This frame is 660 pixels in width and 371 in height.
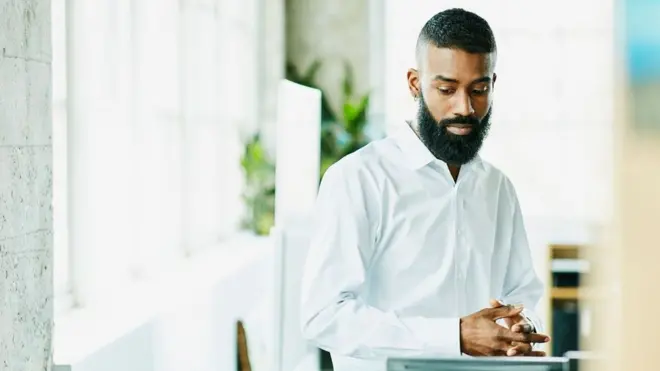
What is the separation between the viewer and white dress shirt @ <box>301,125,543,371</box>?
6.97 ft

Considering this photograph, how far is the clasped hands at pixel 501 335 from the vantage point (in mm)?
1893

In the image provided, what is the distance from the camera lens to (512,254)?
2.39 meters

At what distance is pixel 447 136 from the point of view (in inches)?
89.0

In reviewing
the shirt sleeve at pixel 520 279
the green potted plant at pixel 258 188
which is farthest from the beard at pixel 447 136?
the green potted plant at pixel 258 188

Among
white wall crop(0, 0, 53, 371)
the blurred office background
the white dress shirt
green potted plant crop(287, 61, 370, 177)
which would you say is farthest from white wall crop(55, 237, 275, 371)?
the white dress shirt

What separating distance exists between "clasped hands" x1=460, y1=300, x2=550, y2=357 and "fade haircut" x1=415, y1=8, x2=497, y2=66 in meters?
0.58

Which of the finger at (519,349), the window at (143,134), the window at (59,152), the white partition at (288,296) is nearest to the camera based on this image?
the finger at (519,349)

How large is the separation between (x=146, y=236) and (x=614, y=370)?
4.06 meters

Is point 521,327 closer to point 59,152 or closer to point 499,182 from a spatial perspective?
point 499,182

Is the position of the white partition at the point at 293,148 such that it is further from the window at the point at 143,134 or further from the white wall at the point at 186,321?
the window at the point at 143,134

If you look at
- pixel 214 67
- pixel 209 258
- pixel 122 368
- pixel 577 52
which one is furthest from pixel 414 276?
pixel 577 52

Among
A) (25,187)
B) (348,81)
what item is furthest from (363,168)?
→ (348,81)

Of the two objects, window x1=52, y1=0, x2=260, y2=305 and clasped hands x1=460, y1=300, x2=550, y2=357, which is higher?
window x1=52, y1=0, x2=260, y2=305

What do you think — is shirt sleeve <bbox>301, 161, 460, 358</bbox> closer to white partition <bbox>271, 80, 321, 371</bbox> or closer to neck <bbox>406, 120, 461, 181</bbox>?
neck <bbox>406, 120, 461, 181</bbox>
